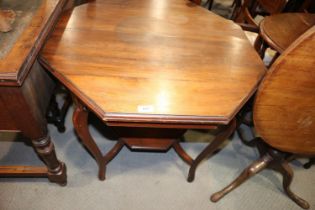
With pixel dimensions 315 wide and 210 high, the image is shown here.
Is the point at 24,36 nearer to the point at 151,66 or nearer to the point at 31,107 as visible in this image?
the point at 31,107

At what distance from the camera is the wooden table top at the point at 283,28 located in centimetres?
113

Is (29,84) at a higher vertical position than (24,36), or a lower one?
lower

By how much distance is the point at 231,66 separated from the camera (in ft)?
3.18

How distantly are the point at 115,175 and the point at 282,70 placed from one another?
3.45ft

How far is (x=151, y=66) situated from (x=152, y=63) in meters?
0.02

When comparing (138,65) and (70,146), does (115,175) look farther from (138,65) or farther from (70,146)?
(138,65)

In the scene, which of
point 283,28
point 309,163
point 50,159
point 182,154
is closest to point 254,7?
point 283,28

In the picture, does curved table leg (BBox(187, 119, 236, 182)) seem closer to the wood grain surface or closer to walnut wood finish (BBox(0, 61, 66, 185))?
the wood grain surface

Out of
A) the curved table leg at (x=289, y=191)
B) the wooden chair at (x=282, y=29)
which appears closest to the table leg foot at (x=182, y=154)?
the curved table leg at (x=289, y=191)

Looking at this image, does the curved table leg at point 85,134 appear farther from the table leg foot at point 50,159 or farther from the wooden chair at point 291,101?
the wooden chair at point 291,101

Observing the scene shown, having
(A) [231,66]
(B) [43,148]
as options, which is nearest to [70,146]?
(B) [43,148]

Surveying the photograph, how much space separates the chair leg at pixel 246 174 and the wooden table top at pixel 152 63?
520 mm

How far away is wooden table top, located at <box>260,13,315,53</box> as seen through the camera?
3.69 ft

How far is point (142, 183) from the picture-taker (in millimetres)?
1368
